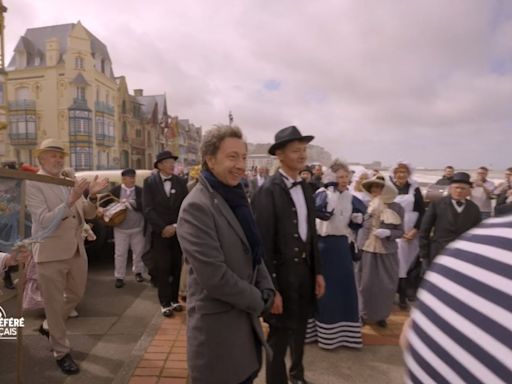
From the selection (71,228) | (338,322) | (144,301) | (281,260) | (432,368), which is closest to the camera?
(432,368)

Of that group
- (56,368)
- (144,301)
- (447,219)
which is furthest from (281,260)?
(144,301)

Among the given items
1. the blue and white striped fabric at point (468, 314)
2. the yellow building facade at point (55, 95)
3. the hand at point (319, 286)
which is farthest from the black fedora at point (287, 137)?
the yellow building facade at point (55, 95)

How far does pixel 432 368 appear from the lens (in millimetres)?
901

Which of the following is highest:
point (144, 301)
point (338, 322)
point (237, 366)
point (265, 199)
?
point (265, 199)

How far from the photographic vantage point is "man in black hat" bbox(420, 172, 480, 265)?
4141 millimetres

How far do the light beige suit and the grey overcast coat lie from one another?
1.73m

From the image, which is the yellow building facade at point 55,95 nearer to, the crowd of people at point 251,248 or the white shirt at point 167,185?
the crowd of people at point 251,248

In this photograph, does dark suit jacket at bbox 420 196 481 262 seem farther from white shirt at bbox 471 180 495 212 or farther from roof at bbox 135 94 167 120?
roof at bbox 135 94 167 120

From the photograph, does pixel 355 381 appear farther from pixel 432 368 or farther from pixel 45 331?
→ pixel 45 331

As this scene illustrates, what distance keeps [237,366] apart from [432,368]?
1.25m

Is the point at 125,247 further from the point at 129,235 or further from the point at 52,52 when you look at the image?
the point at 52,52

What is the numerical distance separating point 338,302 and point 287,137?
185 centimetres

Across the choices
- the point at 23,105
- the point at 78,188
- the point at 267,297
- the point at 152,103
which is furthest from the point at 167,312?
the point at 152,103

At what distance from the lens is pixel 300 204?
2836mm
